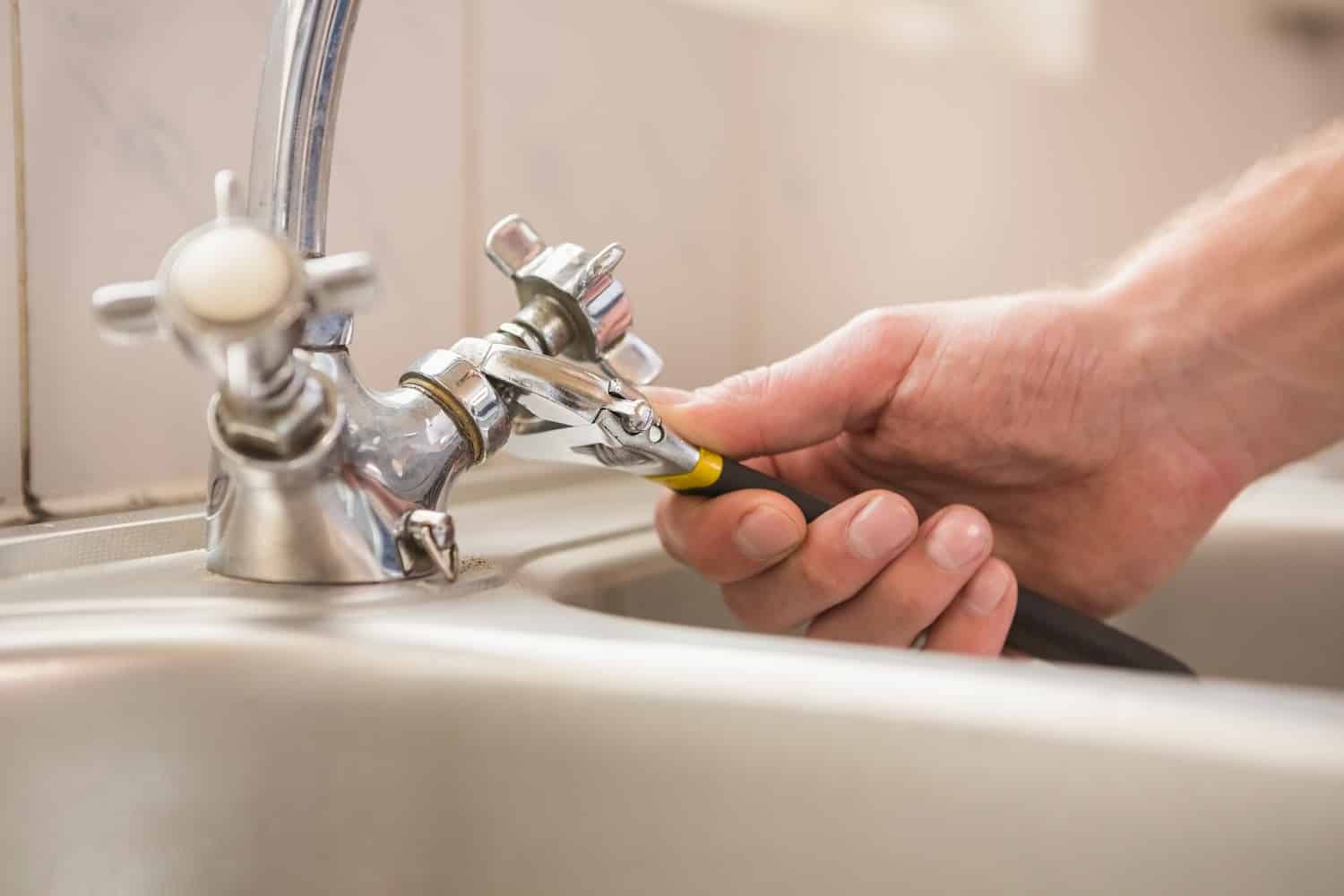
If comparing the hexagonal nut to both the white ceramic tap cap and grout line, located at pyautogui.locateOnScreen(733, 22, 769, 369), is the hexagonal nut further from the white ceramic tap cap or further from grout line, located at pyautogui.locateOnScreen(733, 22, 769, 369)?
grout line, located at pyautogui.locateOnScreen(733, 22, 769, 369)

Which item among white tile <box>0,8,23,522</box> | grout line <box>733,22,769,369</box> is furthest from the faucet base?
grout line <box>733,22,769,369</box>

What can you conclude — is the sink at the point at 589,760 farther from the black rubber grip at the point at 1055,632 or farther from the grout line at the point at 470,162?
the grout line at the point at 470,162

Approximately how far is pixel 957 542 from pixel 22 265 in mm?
329

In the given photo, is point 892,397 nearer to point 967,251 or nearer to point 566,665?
point 566,665

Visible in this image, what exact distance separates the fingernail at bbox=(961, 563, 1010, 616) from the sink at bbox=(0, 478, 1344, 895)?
19cm

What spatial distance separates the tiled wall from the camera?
1.36ft

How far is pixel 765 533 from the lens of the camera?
414 mm

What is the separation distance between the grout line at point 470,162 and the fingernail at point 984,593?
0.27 meters

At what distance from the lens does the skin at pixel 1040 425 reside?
436 millimetres

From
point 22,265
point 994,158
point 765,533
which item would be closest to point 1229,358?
point 765,533

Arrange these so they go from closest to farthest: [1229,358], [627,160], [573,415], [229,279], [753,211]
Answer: [229,279]
[573,415]
[1229,358]
[627,160]
[753,211]

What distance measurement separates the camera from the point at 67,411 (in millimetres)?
415

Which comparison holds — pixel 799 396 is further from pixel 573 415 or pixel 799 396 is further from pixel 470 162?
pixel 470 162

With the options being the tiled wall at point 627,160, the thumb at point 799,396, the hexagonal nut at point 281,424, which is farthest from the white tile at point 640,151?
the hexagonal nut at point 281,424
